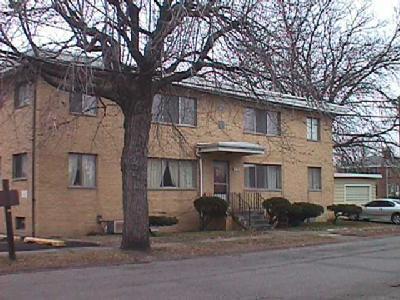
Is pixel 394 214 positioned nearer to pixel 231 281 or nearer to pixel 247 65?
pixel 247 65

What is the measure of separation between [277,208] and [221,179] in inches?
115

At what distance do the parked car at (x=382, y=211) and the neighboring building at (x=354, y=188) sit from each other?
2031mm

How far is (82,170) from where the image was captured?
80.0 ft

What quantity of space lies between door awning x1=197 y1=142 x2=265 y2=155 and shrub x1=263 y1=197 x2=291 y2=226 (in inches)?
102

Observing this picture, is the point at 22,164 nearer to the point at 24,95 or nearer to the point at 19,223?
the point at 19,223

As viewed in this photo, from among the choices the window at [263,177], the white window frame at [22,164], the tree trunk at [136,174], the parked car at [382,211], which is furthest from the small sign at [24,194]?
the parked car at [382,211]

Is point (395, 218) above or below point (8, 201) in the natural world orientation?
below

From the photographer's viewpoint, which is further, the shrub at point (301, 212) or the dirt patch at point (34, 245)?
the shrub at point (301, 212)

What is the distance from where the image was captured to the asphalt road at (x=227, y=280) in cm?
1064

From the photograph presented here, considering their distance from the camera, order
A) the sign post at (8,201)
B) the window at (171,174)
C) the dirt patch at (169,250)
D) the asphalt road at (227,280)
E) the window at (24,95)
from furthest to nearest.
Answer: the window at (171,174) → the window at (24,95) → the dirt patch at (169,250) → the sign post at (8,201) → the asphalt road at (227,280)

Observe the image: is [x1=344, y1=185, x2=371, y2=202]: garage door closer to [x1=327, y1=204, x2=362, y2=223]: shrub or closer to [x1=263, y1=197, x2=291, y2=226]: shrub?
[x1=327, y1=204, x2=362, y2=223]: shrub

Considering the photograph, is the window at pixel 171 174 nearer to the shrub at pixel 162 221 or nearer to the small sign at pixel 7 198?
the shrub at pixel 162 221

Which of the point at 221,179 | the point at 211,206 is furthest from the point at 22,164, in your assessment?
the point at 221,179

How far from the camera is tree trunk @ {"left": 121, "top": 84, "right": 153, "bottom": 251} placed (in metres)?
17.7
